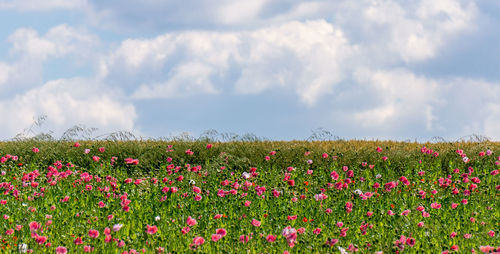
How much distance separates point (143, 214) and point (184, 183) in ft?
5.87

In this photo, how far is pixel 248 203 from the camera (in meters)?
6.20

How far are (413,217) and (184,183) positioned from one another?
3.63 metres

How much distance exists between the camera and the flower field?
209 inches

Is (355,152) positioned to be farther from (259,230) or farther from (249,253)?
(249,253)

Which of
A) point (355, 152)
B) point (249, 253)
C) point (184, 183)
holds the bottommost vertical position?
point (249, 253)

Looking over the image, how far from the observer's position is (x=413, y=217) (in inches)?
256

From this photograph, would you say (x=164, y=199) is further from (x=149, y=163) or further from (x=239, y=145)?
(x=239, y=145)

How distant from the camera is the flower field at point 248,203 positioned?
17.4 feet

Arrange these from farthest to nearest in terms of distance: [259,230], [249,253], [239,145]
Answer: [239,145]
[259,230]
[249,253]

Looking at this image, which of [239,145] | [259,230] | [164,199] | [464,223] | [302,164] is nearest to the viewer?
[259,230]

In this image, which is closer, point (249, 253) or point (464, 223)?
point (249, 253)

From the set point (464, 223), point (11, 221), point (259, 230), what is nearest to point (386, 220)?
point (464, 223)

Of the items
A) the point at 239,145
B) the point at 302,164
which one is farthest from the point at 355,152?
the point at 239,145

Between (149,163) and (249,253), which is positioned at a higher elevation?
(149,163)
